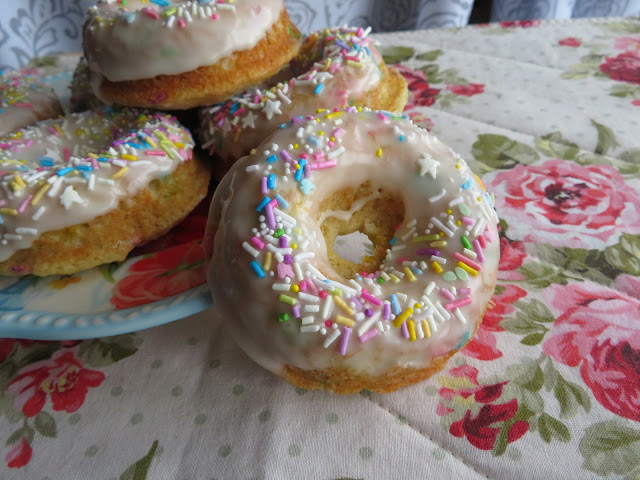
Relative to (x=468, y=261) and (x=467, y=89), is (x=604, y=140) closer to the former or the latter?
(x=467, y=89)

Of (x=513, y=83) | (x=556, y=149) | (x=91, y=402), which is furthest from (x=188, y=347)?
(x=513, y=83)

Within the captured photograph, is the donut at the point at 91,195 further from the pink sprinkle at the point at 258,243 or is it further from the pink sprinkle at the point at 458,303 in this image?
the pink sprinkle at the point at 458,303

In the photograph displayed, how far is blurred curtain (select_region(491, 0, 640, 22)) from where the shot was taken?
2.07 meters

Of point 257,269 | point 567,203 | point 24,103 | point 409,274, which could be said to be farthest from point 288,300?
point 24,103

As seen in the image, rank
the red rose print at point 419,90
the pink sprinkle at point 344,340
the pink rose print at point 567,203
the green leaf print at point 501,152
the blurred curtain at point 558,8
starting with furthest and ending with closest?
1. the blurred curtain at point 558,8
2. the red rose print at point 419,90
3. the green leaf print at point 501,152
4. the pink rose print at point 567,203
5. the pink sprinkle at point 344,340

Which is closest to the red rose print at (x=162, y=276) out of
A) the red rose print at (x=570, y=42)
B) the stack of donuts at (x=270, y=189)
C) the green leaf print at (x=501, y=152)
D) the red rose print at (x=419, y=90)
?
the stack of donuts at (x=270, y=189)

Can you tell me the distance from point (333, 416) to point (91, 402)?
0.34 m

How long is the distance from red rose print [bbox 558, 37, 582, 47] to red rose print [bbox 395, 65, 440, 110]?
50 cm

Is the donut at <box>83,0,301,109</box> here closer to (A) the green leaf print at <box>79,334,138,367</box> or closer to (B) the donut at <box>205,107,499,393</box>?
(B) the donut at <box>205,107,499,393</box>

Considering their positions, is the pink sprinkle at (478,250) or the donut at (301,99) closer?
the pink sprinkle at (478,250)

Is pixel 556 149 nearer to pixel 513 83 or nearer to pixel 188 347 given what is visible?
pixel 513 83

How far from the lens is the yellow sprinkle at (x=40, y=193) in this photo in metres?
0.73

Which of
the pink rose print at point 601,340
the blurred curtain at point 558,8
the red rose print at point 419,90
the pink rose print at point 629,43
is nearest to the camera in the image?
the pink rose print at point 601,340

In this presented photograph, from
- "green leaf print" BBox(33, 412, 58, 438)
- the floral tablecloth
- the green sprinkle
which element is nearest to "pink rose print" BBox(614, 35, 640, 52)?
the floral tablecloth
